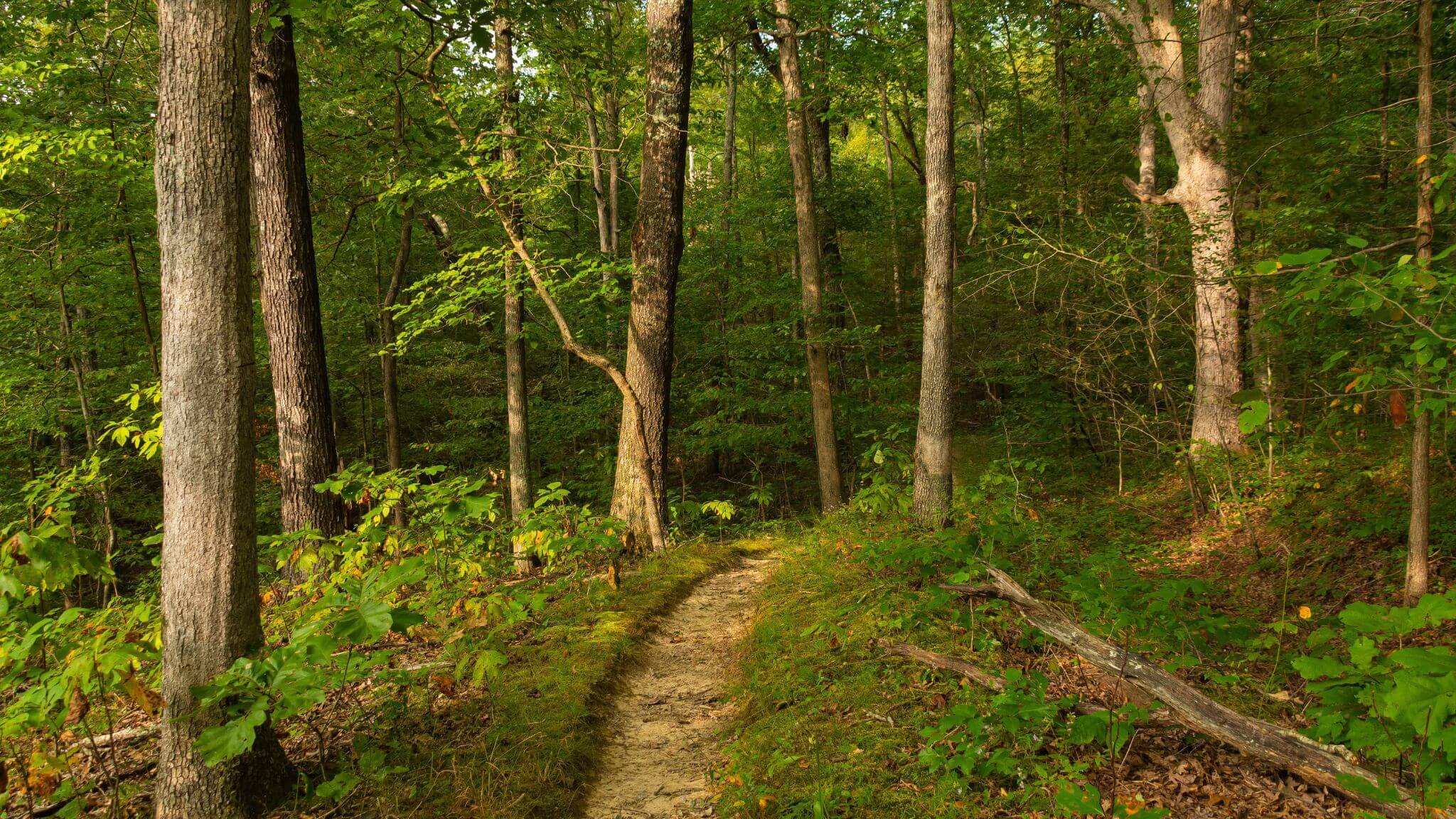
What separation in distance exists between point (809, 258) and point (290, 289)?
23.4ft

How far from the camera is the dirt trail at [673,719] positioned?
365cm

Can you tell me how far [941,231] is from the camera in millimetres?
7199

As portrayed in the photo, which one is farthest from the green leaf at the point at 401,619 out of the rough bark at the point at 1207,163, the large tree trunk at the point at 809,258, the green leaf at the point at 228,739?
the rough bark at the point at 1207,163

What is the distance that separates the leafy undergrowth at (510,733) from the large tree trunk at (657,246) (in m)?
2.29

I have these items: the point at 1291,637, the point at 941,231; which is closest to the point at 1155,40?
the point at 941,231

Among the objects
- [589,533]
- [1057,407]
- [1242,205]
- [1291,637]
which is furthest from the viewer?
[1057,407]

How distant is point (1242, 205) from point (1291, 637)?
7459 millimetres

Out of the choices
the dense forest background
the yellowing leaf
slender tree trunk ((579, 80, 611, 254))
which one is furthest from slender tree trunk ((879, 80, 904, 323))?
the yellowing leaf

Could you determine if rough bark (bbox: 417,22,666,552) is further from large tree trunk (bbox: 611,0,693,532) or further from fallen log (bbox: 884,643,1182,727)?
fallen log (bbox: 884,643,1182,727)

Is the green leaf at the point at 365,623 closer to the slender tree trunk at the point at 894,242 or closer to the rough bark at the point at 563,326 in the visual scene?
the rough bark at the point at 563,326

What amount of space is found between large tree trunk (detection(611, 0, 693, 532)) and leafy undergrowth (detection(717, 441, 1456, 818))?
1939 mm

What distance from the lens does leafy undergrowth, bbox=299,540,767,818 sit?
3.26 m

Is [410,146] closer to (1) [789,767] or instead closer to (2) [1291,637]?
(1) [789,767]

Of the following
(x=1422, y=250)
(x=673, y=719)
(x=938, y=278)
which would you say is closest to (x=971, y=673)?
(x=673, y=719)
